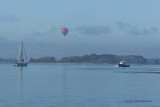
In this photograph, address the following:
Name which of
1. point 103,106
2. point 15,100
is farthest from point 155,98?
point 15,100

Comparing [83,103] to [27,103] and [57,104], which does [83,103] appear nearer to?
[57,104]

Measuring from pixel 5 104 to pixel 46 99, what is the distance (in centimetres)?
557

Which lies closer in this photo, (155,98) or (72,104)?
(72,104)

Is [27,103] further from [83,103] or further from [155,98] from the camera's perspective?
[155,98]

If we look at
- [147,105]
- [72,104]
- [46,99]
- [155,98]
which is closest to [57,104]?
[72,104]

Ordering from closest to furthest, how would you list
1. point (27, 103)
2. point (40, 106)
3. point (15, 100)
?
point (40, 106)
point (27, 103)
point (15, 100)

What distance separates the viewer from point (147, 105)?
128 ft

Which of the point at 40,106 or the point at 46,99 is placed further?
the point at 46,99

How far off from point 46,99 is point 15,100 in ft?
11.2

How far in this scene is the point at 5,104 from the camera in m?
39.8

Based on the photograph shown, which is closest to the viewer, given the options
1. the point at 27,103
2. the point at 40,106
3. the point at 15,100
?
the point at 40,106

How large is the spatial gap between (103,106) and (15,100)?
10.8 m

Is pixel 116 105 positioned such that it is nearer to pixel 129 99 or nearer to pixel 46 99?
pixel 129 99

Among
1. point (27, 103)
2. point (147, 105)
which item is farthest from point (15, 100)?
point (147, 105)
